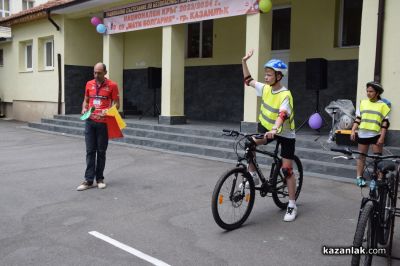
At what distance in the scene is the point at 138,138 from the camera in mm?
11375

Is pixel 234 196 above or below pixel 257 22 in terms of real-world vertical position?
below

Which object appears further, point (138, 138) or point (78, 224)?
point (138, 138)

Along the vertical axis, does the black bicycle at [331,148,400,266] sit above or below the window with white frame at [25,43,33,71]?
below

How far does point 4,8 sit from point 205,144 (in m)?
24.3

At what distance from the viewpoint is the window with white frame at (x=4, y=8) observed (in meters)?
28.7

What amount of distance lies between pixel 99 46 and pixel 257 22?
8.94 m

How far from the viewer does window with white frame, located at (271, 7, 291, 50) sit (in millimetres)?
12125

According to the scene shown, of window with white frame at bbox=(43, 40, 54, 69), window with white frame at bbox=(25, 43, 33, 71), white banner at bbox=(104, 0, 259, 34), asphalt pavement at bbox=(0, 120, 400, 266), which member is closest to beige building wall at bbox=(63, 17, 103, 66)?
window with white frame at bbox=(43, 40, 54, 69)

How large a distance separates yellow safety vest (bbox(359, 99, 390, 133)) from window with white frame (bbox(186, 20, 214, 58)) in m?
8.46

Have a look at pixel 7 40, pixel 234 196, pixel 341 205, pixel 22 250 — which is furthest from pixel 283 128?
pixel 7 40

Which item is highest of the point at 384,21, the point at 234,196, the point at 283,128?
the point at 384,21

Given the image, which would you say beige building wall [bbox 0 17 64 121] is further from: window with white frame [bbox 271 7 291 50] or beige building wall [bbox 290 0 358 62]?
beige building wall [bbox 290 0 358 62]

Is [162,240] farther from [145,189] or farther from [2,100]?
[2,100]

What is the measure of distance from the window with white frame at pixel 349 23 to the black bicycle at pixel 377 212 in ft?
24.9
